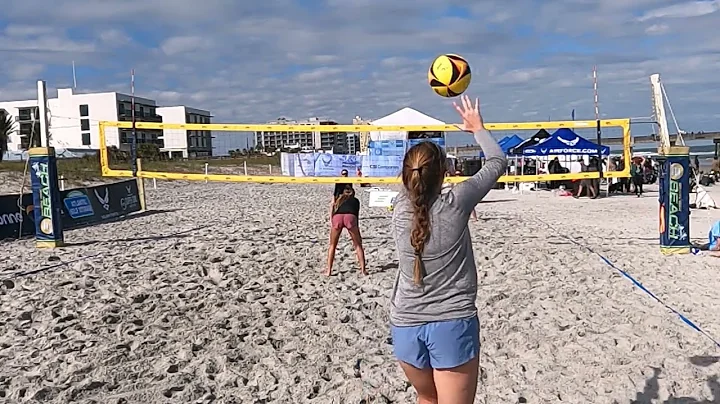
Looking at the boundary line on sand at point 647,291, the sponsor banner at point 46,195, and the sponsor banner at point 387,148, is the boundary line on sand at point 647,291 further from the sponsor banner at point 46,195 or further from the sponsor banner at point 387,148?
the sponsor banner at point 46,195

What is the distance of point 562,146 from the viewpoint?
18484 mm

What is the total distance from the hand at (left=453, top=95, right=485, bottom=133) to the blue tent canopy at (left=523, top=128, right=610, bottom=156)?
1582cm

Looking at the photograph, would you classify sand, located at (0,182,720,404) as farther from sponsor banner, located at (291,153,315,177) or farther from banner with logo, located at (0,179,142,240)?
sponsor banner, located at (291,153,315,177)

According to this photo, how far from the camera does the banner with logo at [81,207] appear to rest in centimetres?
1080

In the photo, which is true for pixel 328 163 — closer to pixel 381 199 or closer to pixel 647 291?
pixel 381 199

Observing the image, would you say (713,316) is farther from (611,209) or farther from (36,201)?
(611,209)

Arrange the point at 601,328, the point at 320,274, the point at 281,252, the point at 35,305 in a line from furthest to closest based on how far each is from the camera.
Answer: the point at 281,252, the point at 320,274, the point at 35,305, the point at 601,328

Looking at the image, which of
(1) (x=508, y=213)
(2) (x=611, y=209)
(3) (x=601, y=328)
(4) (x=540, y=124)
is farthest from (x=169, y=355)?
(2) (x=611, y=209)

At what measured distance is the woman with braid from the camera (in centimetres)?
232

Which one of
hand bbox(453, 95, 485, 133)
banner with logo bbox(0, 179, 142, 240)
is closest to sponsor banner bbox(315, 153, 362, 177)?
banner with logo bbox(0, 179, 142, 240)

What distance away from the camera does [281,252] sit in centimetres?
872

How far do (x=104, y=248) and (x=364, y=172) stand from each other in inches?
226

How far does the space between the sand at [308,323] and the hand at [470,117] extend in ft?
5.55

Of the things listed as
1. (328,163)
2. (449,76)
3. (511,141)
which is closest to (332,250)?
(449,76)
